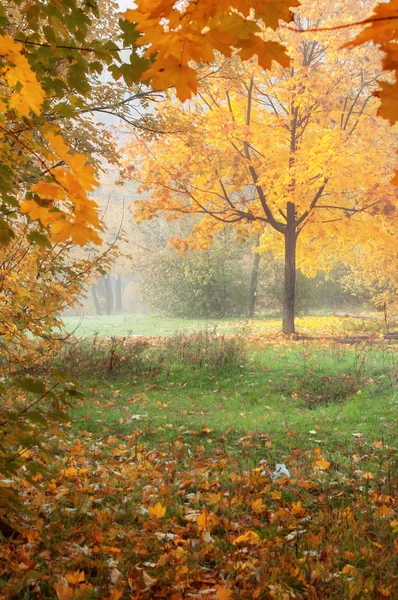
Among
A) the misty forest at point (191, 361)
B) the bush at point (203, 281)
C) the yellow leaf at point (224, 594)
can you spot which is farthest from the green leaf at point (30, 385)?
the bush at point (203, 281)

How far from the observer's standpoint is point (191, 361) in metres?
8.59

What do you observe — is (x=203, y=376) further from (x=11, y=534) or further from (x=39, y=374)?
(x=11, y=534)

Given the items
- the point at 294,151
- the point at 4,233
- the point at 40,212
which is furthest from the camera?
the point at 294,151

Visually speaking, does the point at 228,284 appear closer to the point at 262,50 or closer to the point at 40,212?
the point at 40,212

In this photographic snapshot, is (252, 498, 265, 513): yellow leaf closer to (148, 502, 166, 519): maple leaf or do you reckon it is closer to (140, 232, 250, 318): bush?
(148, 502, 166, 519): maple leaf

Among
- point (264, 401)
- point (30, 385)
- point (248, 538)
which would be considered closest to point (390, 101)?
point (30, 385)

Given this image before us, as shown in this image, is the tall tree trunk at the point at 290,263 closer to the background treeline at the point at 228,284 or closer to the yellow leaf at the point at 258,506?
the background treeline at the point at 228,284

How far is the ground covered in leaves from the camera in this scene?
84.4 inches

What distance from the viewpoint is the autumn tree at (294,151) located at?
35.2 feet

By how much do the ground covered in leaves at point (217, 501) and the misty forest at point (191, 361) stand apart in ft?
0.06

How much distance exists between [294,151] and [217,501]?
32.0ft

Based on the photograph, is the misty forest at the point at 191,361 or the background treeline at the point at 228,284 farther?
the background treeline at the point at 228,284

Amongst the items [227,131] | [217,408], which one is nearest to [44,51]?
[217,408]

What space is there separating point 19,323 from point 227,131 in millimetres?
7684
